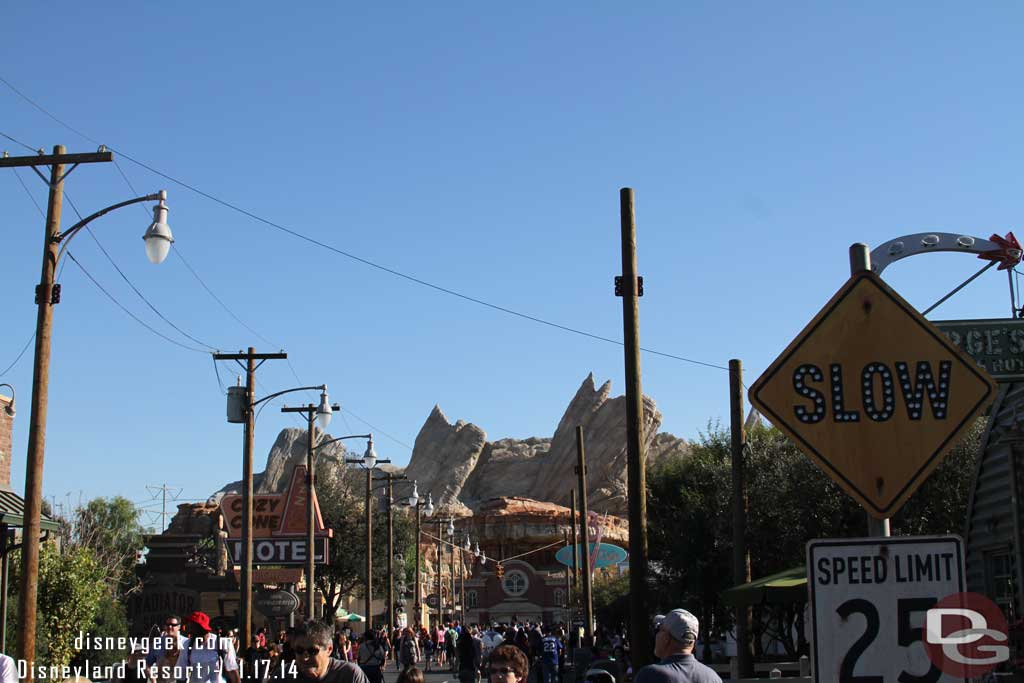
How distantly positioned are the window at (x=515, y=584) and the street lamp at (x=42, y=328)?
90.9ft

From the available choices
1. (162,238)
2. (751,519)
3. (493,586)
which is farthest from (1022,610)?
(493,586)

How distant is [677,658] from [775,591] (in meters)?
11.9

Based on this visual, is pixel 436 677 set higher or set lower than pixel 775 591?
lower

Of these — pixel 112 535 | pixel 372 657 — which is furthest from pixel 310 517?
pixel 112 535

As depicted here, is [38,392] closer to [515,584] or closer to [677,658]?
[677,658]

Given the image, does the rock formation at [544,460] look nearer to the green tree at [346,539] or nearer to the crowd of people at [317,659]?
the green tree at [346,539]

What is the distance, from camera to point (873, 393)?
4.50m

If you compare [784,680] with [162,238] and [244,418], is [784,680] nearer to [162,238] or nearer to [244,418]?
[162,238]

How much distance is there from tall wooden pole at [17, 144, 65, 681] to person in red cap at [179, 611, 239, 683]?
16.0ft

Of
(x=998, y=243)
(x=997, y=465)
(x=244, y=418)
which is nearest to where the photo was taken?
(x=998, y=243)

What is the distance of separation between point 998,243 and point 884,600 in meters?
14.5

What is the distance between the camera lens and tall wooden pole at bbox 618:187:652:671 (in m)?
18.1

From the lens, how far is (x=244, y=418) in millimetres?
30578

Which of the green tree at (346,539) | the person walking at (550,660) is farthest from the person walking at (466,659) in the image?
the green tree at (346,539)
